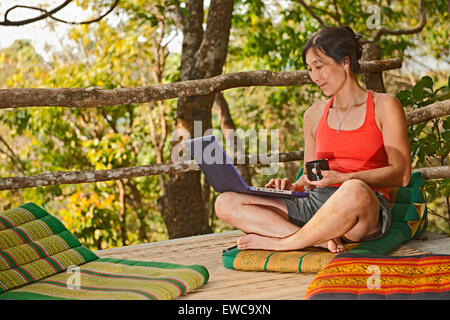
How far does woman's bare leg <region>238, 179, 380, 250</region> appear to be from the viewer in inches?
80.9

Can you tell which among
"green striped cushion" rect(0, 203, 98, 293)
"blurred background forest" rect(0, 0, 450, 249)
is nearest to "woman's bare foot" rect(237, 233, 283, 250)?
"green striped cushion" rect(0, 203, 98, 293)

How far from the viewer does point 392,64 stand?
11.2 ft

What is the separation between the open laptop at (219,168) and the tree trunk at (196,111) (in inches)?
57.4

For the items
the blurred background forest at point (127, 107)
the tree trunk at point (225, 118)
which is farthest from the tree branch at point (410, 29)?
the tree trunk at point (225, 118)

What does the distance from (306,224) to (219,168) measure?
0.41 m

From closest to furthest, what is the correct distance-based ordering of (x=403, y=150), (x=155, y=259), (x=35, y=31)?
(x=403, y=150) → (x=155, y=259) → (x=35, y=31)

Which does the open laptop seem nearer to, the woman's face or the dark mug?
the dark mug

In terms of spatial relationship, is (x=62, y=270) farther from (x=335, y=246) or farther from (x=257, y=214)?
(x=335, y=246)

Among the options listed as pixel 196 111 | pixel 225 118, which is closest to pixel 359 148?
pixel 196 111

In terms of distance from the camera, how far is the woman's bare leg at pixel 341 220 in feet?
6.74

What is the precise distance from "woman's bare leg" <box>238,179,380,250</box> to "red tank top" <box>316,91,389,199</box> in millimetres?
194
